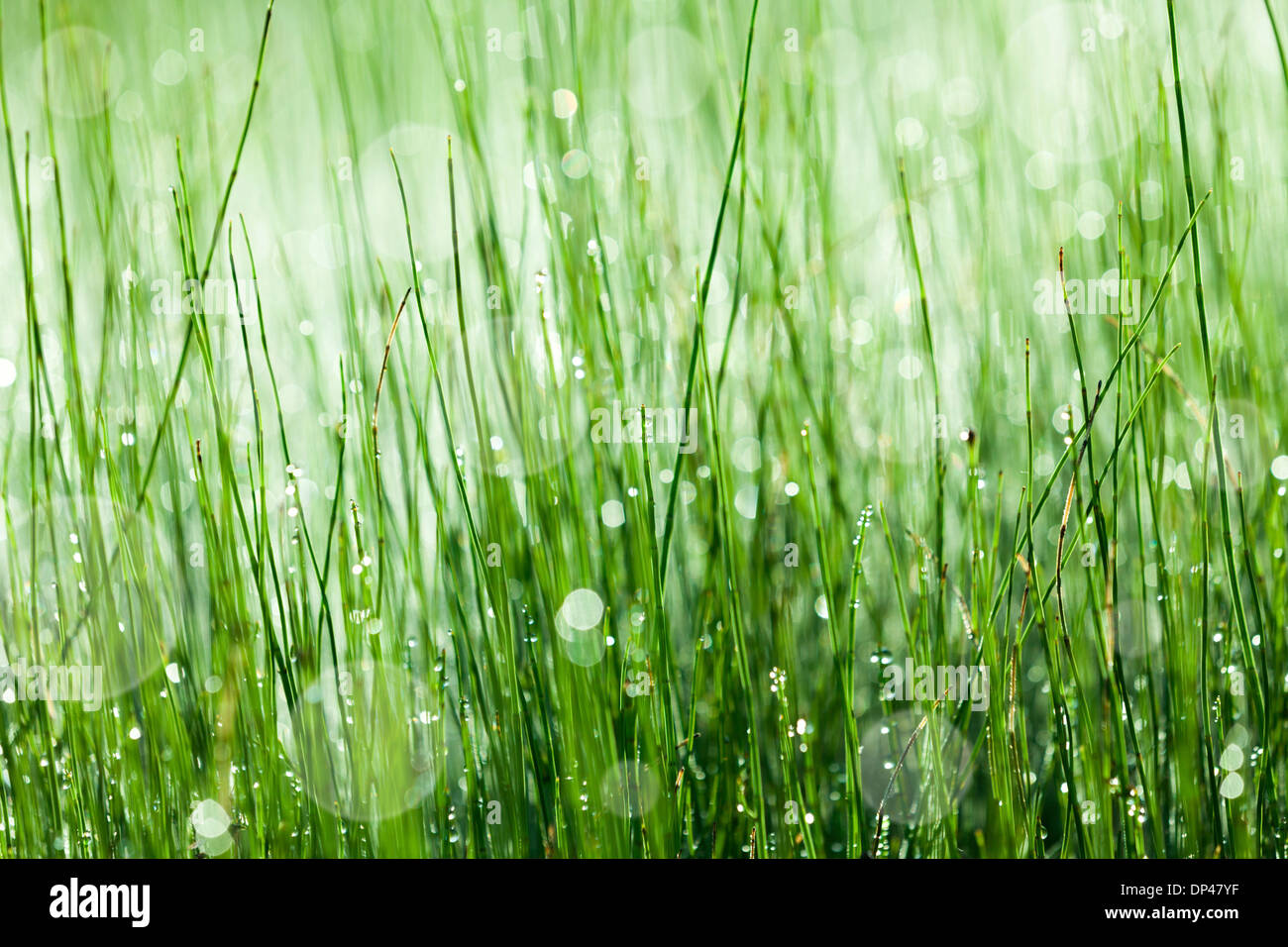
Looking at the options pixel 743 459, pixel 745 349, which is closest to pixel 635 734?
pixel 743 459

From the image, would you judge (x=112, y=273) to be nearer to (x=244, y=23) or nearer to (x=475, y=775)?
(x=244, y=23)

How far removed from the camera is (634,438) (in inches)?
24.8

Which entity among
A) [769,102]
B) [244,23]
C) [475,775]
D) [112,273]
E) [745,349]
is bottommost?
[475,775]

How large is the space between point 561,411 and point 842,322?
0.31 m

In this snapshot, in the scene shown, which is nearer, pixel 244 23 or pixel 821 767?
pixel 821 767

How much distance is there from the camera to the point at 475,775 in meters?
0.60

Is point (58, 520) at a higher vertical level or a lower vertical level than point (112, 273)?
lower

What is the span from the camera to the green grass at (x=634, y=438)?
598mm

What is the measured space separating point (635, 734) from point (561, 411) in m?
0.28

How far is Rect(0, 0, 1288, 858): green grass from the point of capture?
60 centimetres
